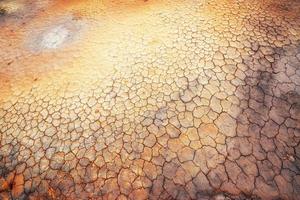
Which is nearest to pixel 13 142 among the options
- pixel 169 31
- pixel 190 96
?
pixel 190 96

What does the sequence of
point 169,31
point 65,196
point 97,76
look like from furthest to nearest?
1. point 169,31
2. point 97,76
3. point 65,196

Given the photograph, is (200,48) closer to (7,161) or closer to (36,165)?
(36,165)

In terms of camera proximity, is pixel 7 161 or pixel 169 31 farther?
pixel 169 31

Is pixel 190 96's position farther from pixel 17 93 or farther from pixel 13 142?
pixel 17 93

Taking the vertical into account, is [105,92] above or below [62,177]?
above

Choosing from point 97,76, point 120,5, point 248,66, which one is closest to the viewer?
point 248,66

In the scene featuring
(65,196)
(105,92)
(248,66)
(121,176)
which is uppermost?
(248,66)
